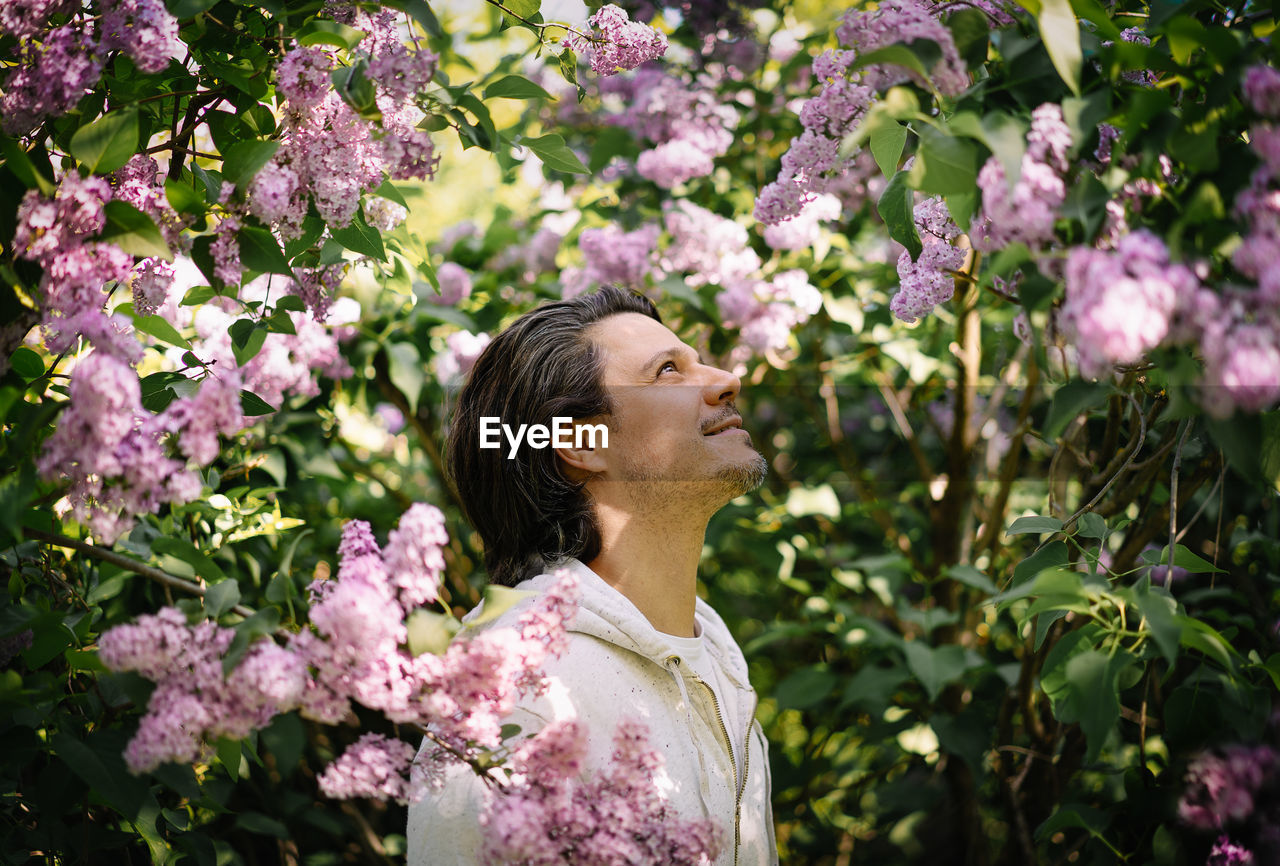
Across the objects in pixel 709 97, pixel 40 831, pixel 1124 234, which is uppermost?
pixel 1124 234

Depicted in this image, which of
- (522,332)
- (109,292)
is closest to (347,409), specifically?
(522,332)

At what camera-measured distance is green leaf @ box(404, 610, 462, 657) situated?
0.95 m

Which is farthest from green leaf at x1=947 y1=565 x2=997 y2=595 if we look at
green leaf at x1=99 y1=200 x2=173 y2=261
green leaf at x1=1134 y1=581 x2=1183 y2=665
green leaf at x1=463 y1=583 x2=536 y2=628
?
green leaf at x1=99 y1=200 x2=173 y2=261

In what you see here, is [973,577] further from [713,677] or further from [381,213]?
[381,213]

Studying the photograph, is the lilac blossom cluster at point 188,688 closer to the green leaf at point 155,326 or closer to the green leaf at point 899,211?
the green leaf at point 155,326

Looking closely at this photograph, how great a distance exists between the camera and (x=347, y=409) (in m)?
2.62

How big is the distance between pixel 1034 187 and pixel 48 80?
1.17 m

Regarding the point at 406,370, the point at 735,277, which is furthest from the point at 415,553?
the point at 735,277

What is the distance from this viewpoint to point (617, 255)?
2.61 meters

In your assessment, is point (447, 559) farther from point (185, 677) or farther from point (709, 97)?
point (185, 677)

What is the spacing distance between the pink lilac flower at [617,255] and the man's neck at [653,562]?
0.98 meters

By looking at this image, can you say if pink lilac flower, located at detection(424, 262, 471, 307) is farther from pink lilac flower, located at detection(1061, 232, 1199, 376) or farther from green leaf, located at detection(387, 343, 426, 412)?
pink lilac flower, located at detection(1061, 232, 1199, 376)

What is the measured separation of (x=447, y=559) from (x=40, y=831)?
1521 mm

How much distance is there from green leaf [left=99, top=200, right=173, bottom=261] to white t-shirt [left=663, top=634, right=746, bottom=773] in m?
1.09
